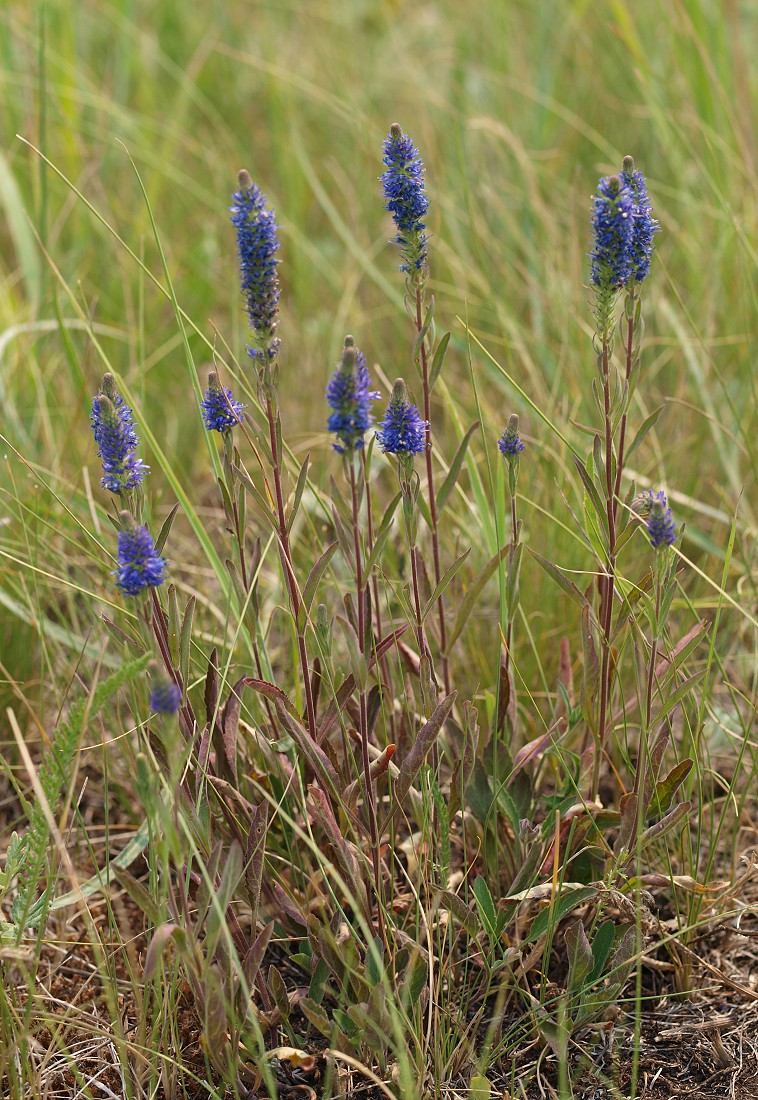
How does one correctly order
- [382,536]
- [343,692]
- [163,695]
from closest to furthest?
[163,695] → [382,536] → [343,692]

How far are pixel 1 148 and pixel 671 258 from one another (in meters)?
3.09

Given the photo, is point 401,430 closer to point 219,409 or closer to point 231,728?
point 219,409

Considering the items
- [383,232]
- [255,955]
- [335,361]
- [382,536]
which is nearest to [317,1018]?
[255,955]

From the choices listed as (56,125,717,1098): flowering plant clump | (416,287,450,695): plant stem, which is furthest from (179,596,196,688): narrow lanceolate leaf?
(416,287,450,695): plant stem

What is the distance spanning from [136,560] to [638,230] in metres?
1.06

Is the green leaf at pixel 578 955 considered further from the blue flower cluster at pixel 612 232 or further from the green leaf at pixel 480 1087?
the blue flower cluster at pixel 612 232

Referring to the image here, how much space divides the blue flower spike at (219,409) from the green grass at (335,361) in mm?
317

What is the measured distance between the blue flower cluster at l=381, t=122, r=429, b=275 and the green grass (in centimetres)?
44

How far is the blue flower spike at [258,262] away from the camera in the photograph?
1676mm

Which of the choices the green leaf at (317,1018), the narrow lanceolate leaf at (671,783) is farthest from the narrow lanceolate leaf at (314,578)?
the narrow lanceolate leaf at (671,783)

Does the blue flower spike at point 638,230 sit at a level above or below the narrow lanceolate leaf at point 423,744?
above

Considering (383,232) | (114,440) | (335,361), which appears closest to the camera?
(114,440)

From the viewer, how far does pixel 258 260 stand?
171 centimetres

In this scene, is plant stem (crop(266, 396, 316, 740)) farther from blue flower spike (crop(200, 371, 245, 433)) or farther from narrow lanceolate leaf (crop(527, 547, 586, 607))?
narrow lanceolate leaf (crop(527, 547, 586, 607))
